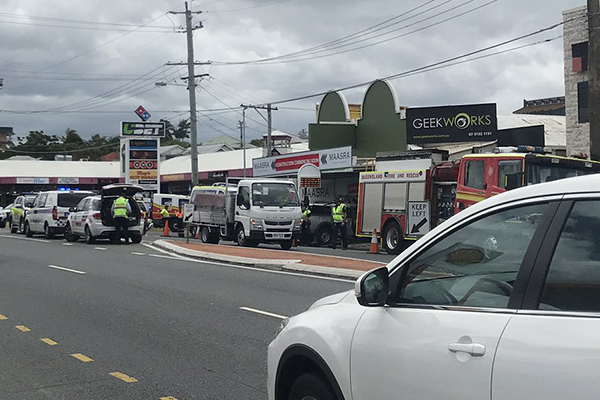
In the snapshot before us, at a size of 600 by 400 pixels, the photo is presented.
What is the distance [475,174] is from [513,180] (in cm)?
150

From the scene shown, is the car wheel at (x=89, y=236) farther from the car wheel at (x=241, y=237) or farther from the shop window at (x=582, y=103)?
the shop window at (x=582, y=103)

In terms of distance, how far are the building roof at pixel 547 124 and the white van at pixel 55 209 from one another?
883 inches

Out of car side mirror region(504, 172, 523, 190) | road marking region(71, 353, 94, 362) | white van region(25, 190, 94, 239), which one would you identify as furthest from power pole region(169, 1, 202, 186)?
road marking region(71, 353, 94, 362)

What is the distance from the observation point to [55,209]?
31.4m

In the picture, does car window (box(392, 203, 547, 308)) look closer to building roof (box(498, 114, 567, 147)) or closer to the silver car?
the silver car

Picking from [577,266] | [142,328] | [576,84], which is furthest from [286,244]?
[577,266]

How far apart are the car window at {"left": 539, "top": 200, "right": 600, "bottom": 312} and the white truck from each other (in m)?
23.2

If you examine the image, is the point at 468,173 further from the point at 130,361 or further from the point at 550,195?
the point at 550,195

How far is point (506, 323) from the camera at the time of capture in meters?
3.40

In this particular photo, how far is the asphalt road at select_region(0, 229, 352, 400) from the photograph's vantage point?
24.9 feet

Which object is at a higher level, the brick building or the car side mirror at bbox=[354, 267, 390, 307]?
the brick building

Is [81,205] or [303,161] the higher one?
[303,161]

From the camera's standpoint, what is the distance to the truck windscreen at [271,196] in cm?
2702

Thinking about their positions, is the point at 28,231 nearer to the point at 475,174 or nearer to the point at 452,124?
the point at 452,124
